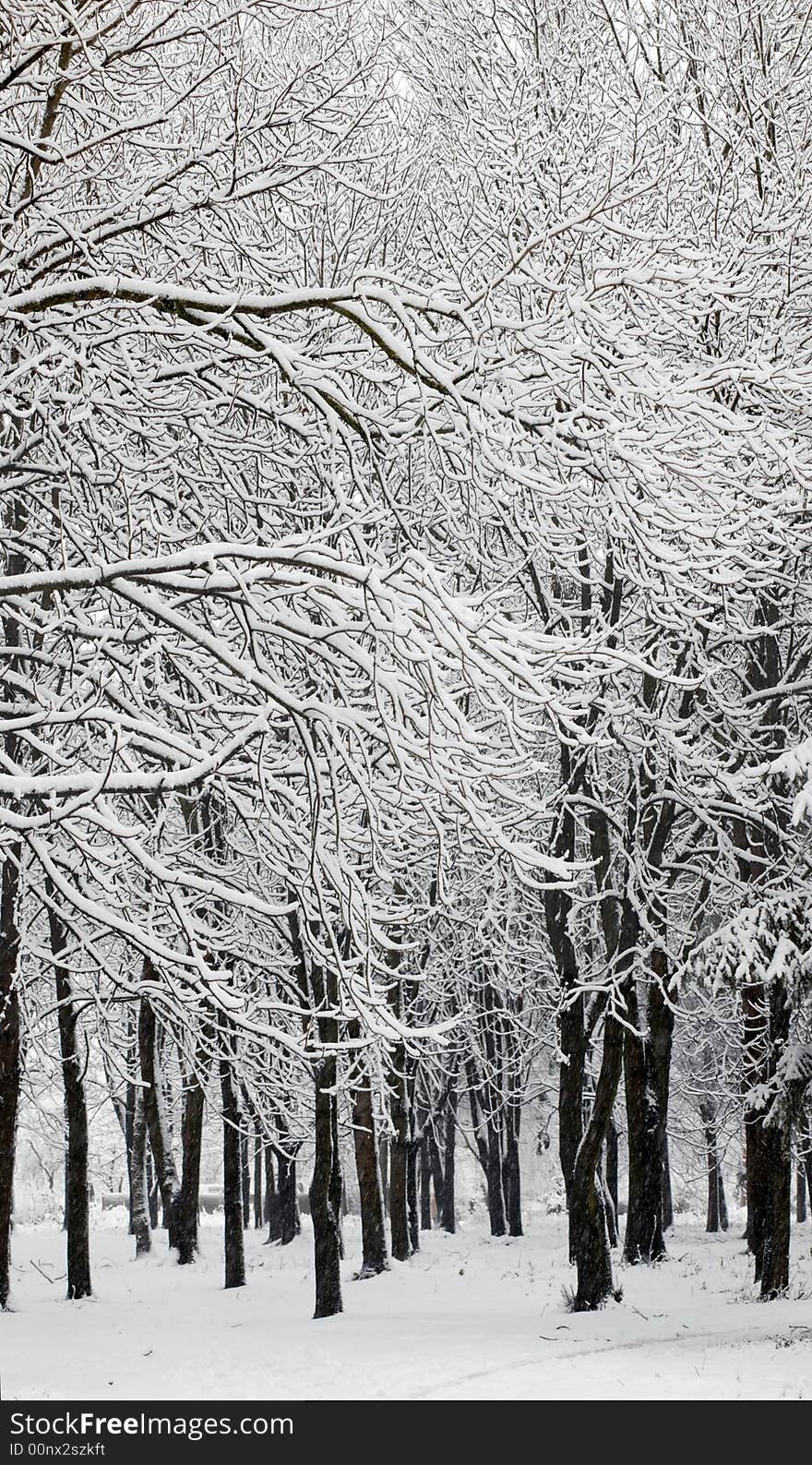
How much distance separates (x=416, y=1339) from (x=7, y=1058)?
15.9 ft

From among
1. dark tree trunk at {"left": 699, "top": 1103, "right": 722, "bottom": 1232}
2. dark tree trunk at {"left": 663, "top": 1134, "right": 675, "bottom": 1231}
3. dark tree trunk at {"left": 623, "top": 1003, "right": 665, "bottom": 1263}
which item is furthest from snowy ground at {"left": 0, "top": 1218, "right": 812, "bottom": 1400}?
dark tree trunk at {"left": 699, "top": 1103, "right": 722, "bottom": 1232}

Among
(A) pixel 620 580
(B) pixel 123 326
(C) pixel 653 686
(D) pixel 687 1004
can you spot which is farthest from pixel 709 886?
(D) pixel 687 1004

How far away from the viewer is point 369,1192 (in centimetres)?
1673

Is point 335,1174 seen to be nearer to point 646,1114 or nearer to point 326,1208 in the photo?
point 326,1208

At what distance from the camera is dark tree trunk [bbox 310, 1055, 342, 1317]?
46.4ft

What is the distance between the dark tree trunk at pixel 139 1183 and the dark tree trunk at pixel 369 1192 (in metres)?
4.48

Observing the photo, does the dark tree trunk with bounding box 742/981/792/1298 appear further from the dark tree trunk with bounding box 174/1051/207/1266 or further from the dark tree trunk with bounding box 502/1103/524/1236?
the dark tree trunk with bounding box 502/1103/524/1236

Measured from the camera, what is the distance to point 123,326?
18.6 feet

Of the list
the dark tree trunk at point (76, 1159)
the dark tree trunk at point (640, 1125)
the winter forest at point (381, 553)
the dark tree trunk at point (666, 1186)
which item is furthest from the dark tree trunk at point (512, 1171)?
the dark tree trunk at point (76, 1159)

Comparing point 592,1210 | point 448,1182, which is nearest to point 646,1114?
point 592,1210

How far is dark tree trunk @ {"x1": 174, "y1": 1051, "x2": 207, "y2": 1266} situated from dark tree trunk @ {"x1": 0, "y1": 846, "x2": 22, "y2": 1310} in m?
3.49

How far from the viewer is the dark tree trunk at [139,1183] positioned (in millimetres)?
21500

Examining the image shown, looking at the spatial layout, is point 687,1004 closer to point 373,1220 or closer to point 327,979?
point 373,1220

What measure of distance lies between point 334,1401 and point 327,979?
5.28 meters
